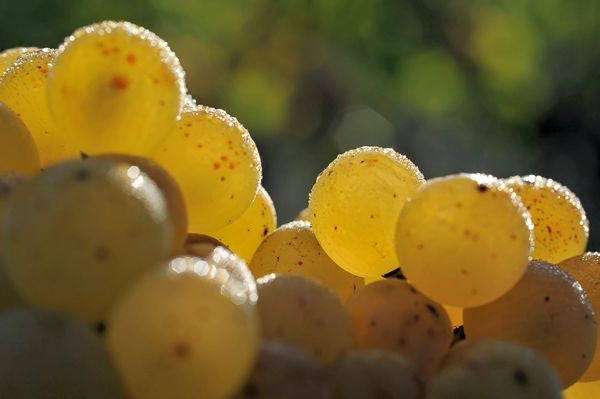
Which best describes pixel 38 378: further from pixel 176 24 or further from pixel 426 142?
pixel 426 142

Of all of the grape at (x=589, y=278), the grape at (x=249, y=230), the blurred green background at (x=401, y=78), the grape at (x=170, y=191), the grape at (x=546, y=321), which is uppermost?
the grape at (x=170, y=191)

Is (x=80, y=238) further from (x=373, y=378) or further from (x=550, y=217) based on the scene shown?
(x=550, y=217)

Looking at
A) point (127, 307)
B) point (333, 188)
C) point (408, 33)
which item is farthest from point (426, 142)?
point (127, 307)

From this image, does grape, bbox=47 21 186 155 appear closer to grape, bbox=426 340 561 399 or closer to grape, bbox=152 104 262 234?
grape, bbox=152 104 262 234

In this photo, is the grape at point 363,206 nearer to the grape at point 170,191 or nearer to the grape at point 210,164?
the grape at point 210,164

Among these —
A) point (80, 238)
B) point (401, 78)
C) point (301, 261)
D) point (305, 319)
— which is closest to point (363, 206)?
point (301, 261)

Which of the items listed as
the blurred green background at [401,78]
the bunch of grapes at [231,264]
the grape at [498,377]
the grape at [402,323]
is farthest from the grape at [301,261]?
the blurred green background at [401,78]
